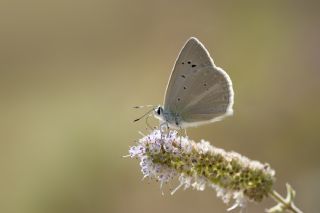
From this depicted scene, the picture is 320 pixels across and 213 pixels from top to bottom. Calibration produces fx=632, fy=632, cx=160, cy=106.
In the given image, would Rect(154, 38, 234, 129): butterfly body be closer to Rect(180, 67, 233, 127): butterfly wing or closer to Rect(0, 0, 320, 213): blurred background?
Rect(180, 67, 233, 127): butterfly wing

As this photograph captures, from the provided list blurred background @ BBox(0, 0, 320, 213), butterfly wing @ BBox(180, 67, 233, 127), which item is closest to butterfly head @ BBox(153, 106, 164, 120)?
butterfly wing @ BBox(180, 67, 233, 127)

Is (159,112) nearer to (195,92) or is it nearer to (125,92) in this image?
(195,92)

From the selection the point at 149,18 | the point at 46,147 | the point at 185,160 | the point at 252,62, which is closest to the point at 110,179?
the point at 46,147

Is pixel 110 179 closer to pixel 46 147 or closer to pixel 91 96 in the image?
pixel 46 147

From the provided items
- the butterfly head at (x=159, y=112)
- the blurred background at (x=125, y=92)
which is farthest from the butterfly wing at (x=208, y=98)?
the blurred background at (x=125, y=92)

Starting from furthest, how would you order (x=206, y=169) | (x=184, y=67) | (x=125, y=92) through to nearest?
(x=125, y=92) < (x=184, y=67) < (x=206, y=169)

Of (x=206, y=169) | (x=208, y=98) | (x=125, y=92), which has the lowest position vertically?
(x=206, y=169)

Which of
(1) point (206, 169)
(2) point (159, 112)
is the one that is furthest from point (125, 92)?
(1) point (206, 169)

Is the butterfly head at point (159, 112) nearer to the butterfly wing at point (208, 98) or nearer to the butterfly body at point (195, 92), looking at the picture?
the butterfly body at point (195, 92)
